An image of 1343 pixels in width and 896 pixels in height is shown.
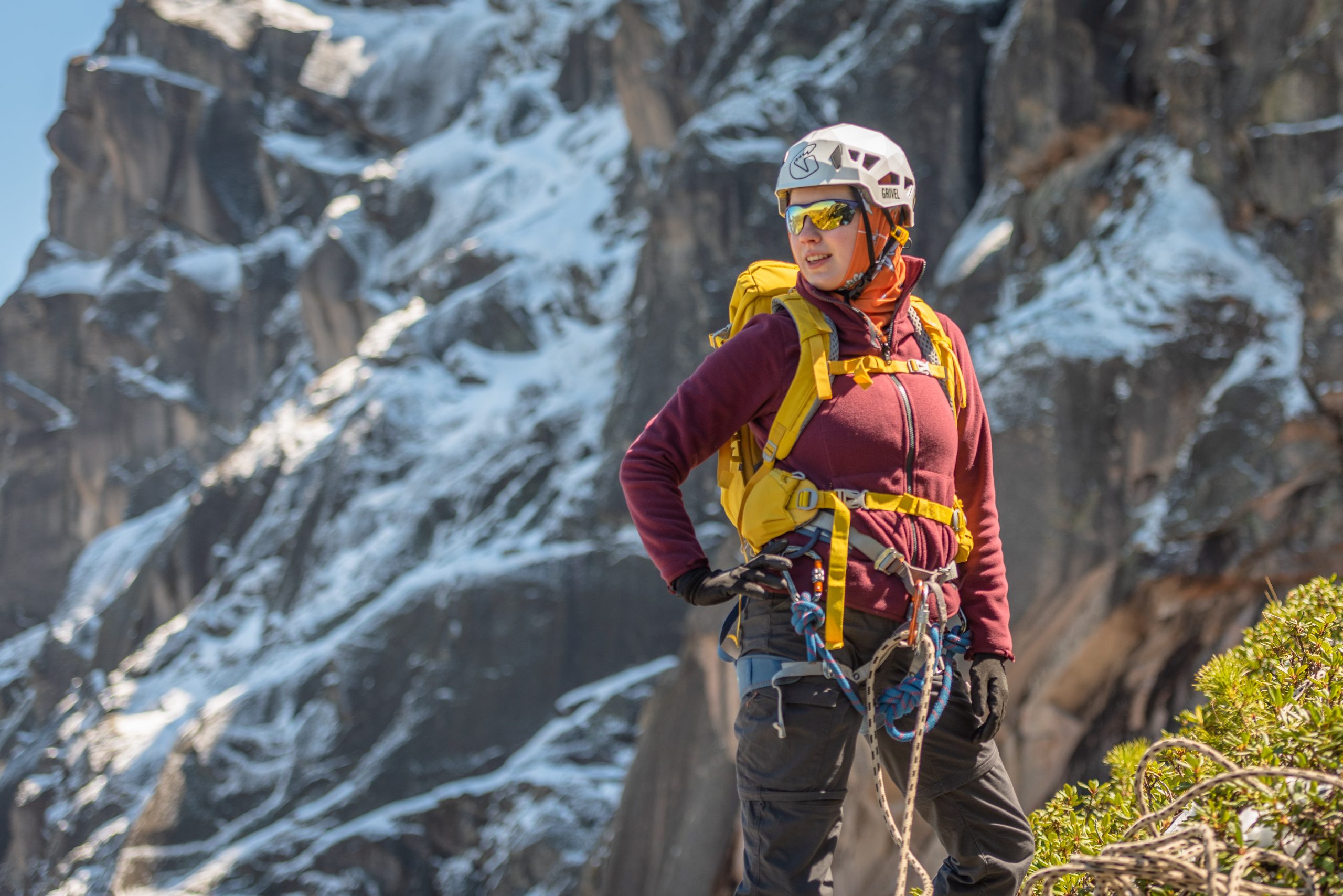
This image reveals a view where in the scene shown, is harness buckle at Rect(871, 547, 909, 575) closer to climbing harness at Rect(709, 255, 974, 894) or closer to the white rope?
climbing harness at Rect(709, 255, 974, 894)

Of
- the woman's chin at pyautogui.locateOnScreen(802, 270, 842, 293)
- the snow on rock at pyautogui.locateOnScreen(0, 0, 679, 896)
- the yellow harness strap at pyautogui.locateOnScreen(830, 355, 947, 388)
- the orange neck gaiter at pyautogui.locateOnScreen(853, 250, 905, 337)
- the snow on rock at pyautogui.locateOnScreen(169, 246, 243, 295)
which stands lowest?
the snow on rock at pyautogui.locateOnScreen(0, 0, 679, 896)

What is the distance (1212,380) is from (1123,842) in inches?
409

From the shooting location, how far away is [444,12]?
5034 cm

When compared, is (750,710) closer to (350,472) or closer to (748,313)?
(748,313)

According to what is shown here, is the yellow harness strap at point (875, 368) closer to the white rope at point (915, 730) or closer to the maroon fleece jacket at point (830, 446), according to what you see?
the maroon fleece jacket at point (830, 446)

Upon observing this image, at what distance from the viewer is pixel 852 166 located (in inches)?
133

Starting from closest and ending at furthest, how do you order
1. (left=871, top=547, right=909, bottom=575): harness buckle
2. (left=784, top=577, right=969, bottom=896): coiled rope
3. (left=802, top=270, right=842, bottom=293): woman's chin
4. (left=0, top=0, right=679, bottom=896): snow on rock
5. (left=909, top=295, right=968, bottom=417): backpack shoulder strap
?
(left=784, top=577, right=969, bottom=896): coiled rope < (left=871, top=547, right=909, bottom=575): harness buckle < (left=802, top=270, right=842, bottom=293): woman's chin < (left=909, top=295, right=968, bottom=417): backpack shoulder strap < (left=0, top=0, right=679, bottom=896): snow on rock

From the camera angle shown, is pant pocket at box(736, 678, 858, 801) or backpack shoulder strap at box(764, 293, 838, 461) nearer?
pant pocket at box(736, 678, 858, 801)

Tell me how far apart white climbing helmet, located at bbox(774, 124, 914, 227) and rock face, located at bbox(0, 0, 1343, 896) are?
8917mm

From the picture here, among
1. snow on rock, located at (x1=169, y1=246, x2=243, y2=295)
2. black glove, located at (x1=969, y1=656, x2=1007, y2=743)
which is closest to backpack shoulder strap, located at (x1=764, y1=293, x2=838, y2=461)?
black glove, located at (x1=969, y1=656, x2=1007, y2=743)

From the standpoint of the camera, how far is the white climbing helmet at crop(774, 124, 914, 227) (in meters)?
3.37

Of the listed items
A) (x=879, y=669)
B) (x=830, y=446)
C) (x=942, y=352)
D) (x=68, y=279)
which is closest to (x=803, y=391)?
(x=830, y=446)

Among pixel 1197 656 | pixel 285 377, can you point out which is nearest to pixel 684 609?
pixel 1197 656

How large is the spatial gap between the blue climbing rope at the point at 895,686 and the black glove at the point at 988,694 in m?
0.08
